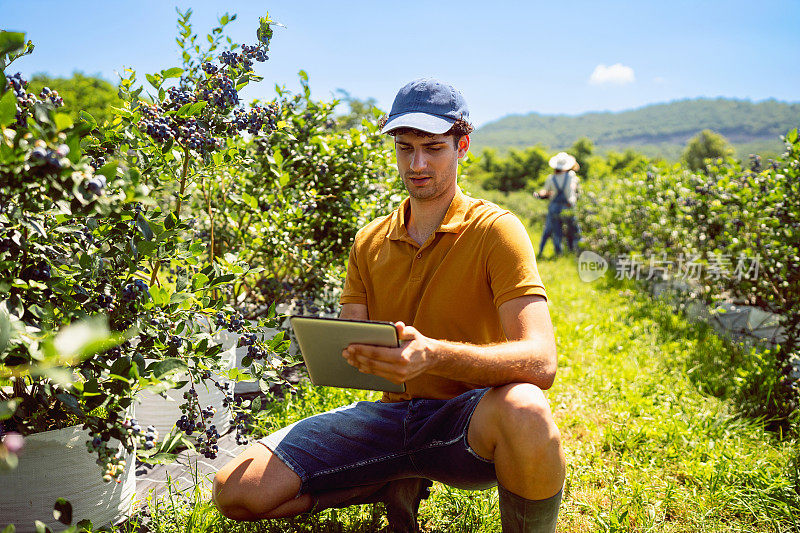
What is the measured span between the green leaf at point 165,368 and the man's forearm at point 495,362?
2.30 ft

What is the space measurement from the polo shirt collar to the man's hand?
57cm

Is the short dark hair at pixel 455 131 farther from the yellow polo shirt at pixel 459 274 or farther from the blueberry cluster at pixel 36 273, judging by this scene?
the blueberry cluster at pixel 36 273

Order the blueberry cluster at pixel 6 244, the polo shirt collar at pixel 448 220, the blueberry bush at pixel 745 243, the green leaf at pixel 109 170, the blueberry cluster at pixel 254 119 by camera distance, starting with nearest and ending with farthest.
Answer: the green leaf at pixel 109 170 → the blueberry cluster at pixel 6 244 → the polo shirt collar at pixel 448 220 → the blueberry cluster at pixel 254 119 → the blueberry bush at pixel 745 243

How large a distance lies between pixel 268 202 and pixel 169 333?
1502mm

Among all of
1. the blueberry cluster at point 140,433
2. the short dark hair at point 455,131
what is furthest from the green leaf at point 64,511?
the short dark hair at point 455,131

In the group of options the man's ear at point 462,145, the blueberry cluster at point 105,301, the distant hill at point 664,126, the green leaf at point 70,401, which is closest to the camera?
the green leaf at point 70,401

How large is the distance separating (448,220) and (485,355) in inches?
24.6

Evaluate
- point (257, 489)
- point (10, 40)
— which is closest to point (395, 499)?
point (257, 489)

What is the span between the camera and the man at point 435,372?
60.6 inches

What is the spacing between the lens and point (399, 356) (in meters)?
1.44

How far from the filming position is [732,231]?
13.6ft

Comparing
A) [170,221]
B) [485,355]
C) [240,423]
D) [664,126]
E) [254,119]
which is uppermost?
[664,126]

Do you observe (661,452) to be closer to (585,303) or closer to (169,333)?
(169,333)

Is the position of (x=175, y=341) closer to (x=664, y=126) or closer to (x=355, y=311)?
(x=355, y=311)
